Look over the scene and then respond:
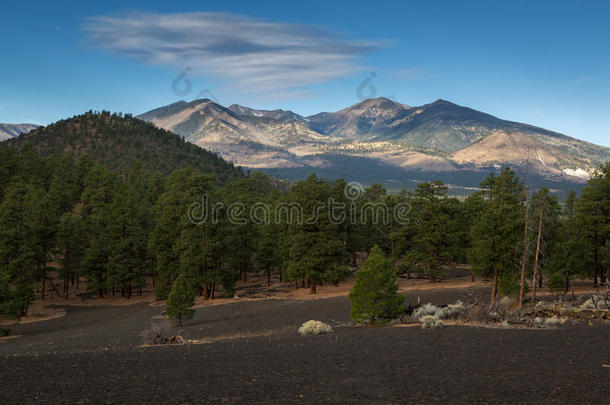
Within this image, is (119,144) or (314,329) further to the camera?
(119,144)

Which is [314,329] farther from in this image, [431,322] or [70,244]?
[70,244]

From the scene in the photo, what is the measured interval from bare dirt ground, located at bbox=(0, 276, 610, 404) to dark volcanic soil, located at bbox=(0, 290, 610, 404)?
0.10 feet

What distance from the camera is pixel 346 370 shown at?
41.1ft

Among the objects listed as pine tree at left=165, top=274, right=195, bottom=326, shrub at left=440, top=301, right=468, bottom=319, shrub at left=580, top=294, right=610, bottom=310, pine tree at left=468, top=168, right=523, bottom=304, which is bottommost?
pine tree at left=165, top=274, right=195, bottom=326

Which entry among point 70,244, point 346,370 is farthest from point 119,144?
point 346,370

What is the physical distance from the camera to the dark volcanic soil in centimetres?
992

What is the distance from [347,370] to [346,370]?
0.03 meters

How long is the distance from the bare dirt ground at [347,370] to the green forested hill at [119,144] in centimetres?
13516

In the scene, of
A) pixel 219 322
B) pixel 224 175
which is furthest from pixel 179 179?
pixel 224 175

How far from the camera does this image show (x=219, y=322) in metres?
31.9

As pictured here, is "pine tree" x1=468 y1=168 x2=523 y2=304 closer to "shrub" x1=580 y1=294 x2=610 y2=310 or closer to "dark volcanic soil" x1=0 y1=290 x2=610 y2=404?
"shrub" x1=580 y1=294 x2=610 y2=310

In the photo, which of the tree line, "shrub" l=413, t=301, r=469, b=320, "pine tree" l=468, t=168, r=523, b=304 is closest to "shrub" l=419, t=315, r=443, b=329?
"shrub" l=413, t=301, r=469, b=320

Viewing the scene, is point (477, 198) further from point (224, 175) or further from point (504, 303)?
point (224, 175)

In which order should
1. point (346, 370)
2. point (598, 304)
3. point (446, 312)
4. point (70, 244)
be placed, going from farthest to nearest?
point (70, 244) < point (446, 312) < point (598, 304) < point (346, 370)
